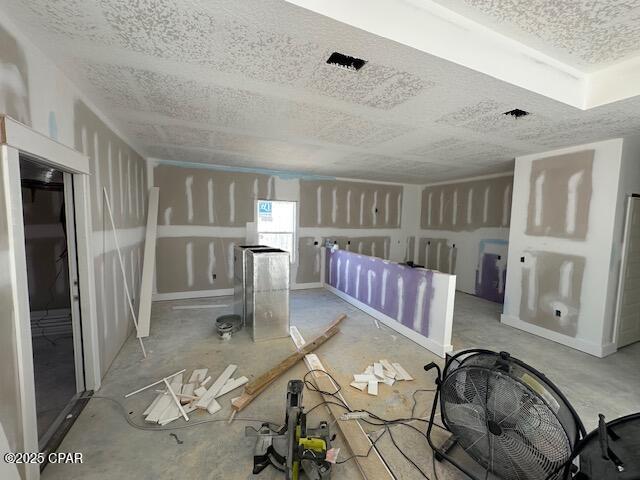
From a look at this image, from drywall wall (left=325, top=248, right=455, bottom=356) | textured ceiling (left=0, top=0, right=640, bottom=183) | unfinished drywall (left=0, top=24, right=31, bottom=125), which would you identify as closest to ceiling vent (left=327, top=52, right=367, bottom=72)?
textured ceiling (left=0, top=0, right=640, bottom=183)

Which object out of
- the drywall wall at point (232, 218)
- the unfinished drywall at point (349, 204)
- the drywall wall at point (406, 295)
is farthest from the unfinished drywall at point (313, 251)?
the drywall wall at point (406, 295)

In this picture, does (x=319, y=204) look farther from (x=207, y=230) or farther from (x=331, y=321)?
(x=331, y=321)

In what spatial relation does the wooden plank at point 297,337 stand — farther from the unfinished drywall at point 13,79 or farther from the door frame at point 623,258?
the door frame at point 623,258

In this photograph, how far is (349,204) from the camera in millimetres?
6141

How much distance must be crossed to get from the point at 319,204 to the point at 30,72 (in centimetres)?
468

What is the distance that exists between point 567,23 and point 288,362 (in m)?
3.23

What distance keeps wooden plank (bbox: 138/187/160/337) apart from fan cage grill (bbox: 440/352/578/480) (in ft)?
11.4

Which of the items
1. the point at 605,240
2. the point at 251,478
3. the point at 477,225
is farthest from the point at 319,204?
the point at 251,478

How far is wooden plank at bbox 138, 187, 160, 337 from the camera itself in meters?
3.32

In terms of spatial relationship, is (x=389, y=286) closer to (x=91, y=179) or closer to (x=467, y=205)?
(x=467, y=205)

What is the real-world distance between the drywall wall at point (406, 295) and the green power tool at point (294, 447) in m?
1.89

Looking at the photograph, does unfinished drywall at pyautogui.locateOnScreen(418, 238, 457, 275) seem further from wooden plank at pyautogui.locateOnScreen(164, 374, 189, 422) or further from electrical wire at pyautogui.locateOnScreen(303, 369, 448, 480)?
wooden plank at pyautogui.locateOnScreen(164, 374, 189, 422)

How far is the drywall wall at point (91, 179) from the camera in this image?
1280 millimetres

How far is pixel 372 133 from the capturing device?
296 centimetres
